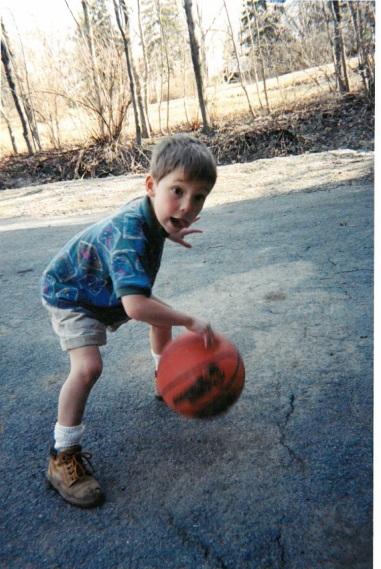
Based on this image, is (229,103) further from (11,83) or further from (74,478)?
(74,478)

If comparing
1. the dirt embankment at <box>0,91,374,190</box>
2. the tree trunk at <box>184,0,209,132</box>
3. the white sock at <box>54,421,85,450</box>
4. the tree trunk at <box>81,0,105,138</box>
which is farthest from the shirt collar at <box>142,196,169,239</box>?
the tree trunk at <box>184,0,209,132</box>

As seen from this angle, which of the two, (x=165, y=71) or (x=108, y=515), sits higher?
(x=165, y=71)

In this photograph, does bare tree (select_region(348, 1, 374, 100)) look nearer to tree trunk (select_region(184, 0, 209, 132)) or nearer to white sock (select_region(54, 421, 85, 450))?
tree trunk (select_region(184, 0, 209, 132))

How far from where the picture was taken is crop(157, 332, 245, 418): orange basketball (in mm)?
2012

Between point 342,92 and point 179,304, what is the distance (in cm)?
1056

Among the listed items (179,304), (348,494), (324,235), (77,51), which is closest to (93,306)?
(348,494)

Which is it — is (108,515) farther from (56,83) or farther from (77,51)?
(56,83)

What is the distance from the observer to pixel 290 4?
12.9 meters

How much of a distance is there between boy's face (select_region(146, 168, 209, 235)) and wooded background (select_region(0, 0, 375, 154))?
399 inches

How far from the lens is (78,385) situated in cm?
206

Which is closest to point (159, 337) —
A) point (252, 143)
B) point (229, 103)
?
point (252, 143)

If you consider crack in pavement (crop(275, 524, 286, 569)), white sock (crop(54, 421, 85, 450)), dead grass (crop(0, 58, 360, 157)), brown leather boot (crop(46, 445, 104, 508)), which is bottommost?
crack in pavement (crop(275, 524, 286, 569))

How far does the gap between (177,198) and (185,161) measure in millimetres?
145

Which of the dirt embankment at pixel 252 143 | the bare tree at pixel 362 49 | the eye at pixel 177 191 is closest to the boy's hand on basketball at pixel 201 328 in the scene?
the eye at pixel 177 191
